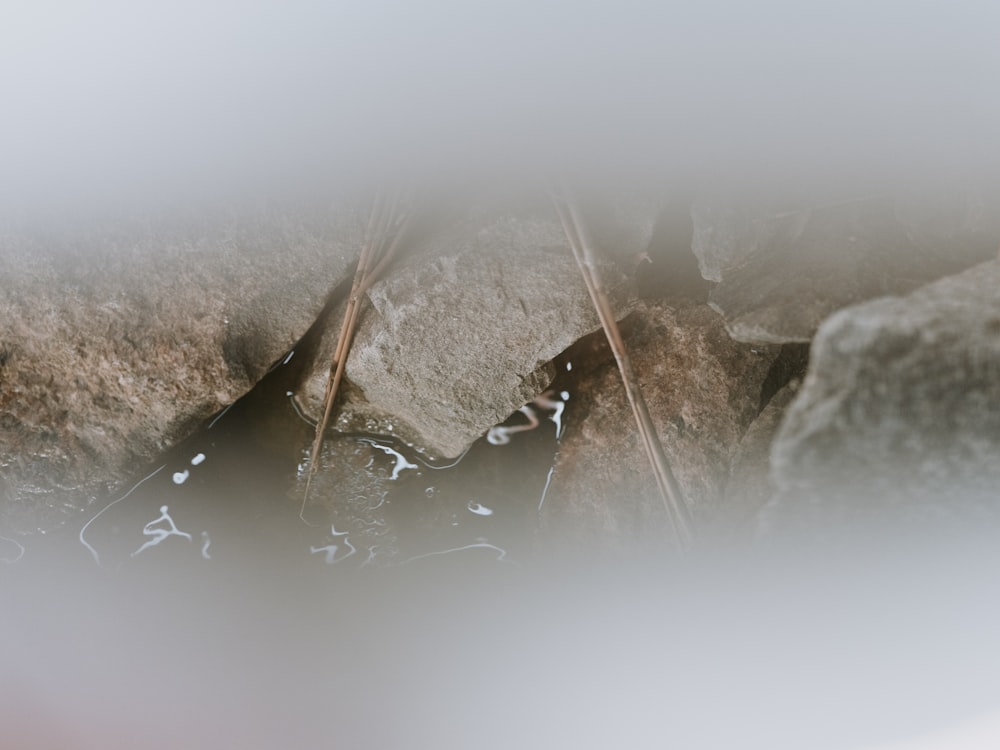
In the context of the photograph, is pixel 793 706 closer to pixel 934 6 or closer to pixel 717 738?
pixel 717 738

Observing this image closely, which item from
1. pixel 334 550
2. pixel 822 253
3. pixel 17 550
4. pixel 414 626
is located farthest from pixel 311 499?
pixel 822 253

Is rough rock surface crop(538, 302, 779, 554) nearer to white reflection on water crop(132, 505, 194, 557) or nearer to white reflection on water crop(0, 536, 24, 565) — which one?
white reflection on water crop(132, 505, 194, 557)

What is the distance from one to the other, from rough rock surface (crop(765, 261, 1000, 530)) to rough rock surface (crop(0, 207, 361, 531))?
407mm

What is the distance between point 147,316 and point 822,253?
1.89ft

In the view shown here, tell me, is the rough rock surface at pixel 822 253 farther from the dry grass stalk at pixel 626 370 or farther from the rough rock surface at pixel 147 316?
the rough rock surface at pixel 147 316

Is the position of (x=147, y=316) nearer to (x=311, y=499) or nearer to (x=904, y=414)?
(x=311, y=499)

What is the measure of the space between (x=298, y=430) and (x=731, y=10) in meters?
0.52

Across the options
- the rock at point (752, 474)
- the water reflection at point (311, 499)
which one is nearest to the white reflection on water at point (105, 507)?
the water reflection at point (311, 499)

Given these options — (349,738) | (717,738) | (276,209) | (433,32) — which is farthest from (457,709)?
(433,32)

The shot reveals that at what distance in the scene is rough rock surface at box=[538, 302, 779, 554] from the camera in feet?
1.78

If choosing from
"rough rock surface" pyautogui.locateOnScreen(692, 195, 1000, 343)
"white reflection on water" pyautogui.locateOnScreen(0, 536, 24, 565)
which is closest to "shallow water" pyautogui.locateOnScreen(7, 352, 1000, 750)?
"white reflection on water" pyautogui.locateOnScreen(0, 536, 24, 565)

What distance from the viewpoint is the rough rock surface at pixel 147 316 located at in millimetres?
636

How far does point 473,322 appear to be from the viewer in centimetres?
58

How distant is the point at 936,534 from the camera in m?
0.48
